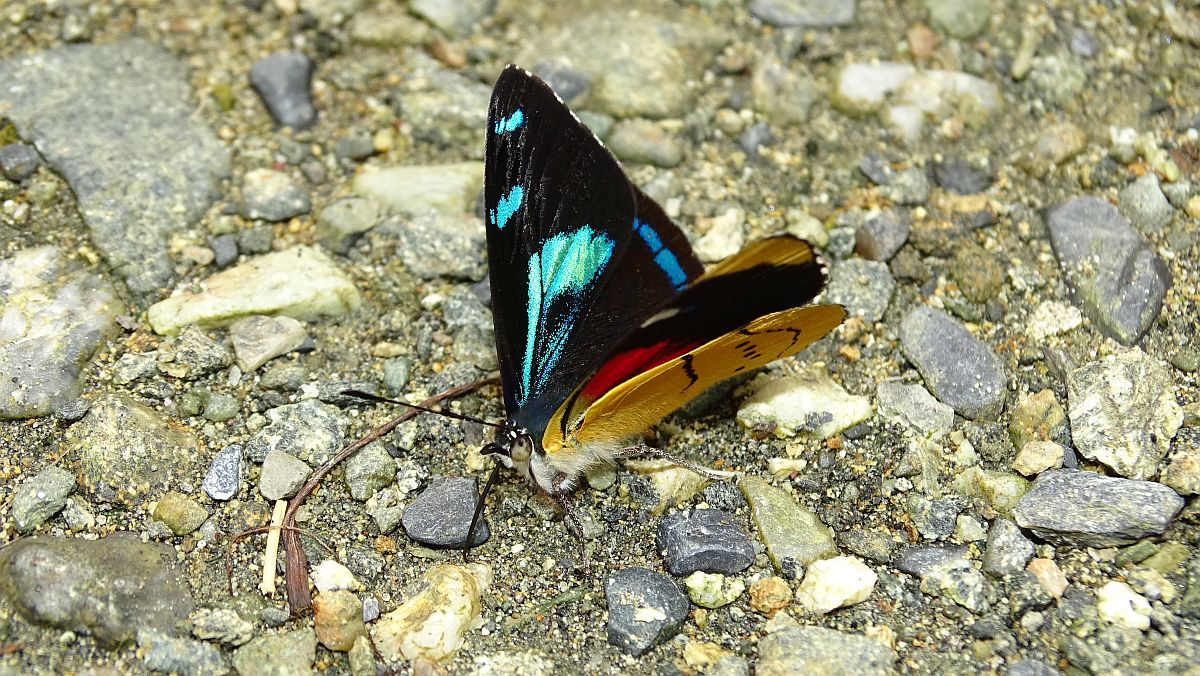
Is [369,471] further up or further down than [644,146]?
further down

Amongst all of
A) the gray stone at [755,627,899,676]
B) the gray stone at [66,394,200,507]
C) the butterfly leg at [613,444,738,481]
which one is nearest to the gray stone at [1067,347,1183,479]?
the gray stone at [755,627,899,676]

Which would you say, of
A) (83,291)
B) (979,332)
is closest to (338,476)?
(83,291)

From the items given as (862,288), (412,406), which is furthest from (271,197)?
(862,288)

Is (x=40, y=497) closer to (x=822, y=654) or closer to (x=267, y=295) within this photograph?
(x=267, y=295)

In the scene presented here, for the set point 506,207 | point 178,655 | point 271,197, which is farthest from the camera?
point 271,197

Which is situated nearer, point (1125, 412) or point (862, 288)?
point (1125, 412)

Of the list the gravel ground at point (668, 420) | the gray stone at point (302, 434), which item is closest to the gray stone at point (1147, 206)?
the gravel ground at point (668, 420)

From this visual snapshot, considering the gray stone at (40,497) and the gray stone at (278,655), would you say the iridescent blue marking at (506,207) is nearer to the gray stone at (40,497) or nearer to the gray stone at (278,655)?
the gray stone at (278,655)
